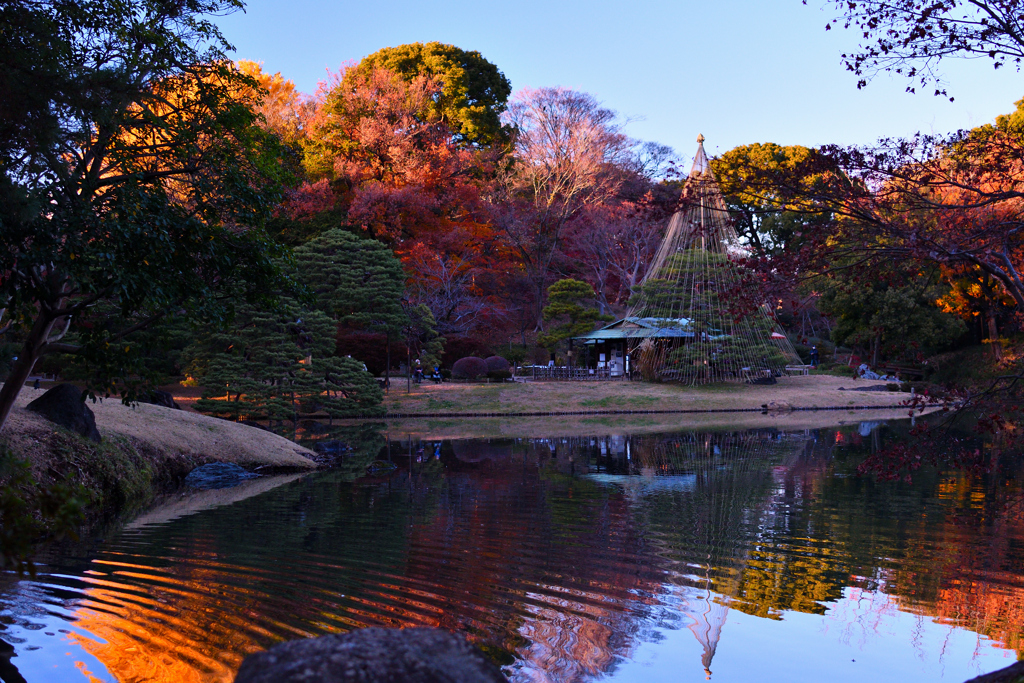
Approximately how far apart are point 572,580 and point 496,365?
23107mm

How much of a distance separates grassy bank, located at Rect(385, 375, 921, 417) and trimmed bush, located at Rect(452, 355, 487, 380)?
2.52m

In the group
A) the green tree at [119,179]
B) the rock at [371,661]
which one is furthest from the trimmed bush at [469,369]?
the rock at [371,661]

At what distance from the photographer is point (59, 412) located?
10.2 meters

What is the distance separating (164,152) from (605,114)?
29.6 metres

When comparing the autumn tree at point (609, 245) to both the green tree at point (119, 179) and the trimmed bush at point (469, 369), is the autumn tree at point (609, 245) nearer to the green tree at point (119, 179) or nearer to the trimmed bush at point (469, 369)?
the trimmed bush at point (469, 369)

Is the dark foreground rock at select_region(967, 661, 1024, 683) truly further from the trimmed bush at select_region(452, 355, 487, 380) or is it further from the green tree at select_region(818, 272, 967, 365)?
the green tree at select_region(818, 272, 967, 365)

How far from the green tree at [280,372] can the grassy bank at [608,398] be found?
2141 mm

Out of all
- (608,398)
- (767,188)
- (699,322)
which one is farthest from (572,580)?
(699,322)

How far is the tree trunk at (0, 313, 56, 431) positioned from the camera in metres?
7.18

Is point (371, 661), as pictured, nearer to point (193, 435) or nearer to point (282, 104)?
point (193, 435)

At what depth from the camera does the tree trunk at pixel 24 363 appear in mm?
7176

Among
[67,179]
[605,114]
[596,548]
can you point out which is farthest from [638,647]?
[605,114]

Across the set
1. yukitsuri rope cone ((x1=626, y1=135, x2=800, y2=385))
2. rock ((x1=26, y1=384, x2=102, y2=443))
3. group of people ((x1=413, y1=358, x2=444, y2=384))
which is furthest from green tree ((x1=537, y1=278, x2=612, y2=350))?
rock ((x1=26, y1=384, x2=102, y2=443))

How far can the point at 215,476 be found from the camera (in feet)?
39.8
